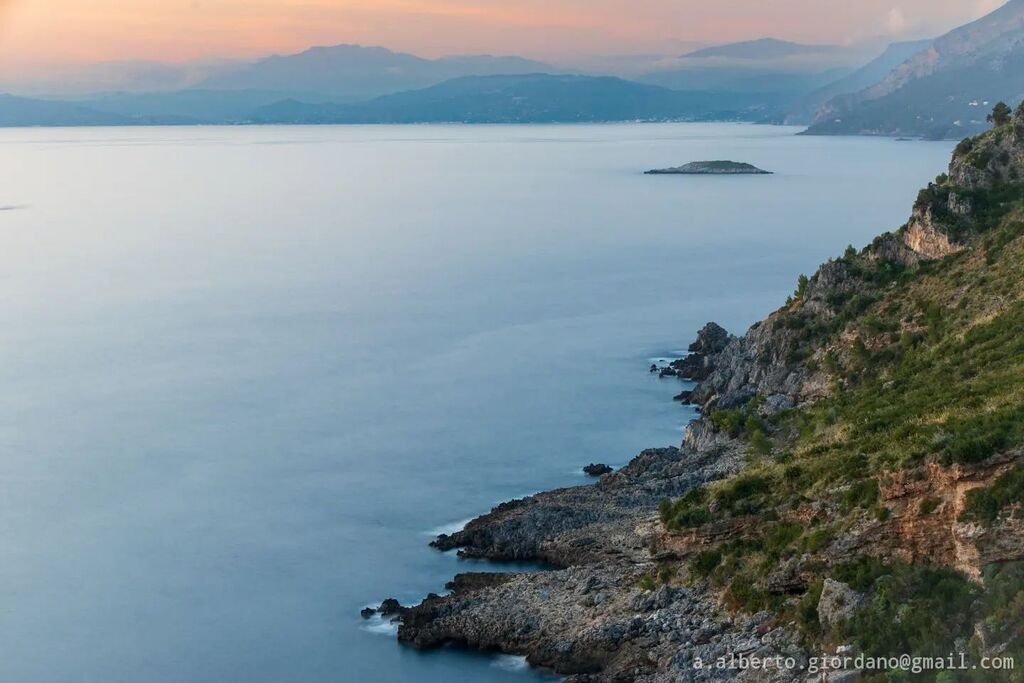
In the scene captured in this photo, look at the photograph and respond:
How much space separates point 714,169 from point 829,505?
169681 mm

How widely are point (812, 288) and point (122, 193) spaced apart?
14470cm

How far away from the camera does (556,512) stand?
118ft

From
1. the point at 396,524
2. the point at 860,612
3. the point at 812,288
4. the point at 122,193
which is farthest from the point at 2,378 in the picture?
the point at 122,193

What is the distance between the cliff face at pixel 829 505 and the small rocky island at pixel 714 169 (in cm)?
14516

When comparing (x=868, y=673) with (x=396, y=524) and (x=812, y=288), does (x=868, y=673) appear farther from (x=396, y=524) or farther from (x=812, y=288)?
(x=812, y=288)

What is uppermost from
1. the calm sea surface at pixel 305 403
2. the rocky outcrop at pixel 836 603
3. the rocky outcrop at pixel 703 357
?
the rocky outcrop at pixel 836 603

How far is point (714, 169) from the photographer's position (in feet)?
629

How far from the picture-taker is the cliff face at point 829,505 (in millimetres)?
22281

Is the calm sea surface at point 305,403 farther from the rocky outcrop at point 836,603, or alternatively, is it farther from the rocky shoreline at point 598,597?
the rocky outcrop at point 836,603

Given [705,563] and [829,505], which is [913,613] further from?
[705,563]

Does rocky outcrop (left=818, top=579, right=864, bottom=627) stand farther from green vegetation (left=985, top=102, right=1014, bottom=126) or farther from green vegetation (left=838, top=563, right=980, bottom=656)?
green vegetation (left=985, top=102, right=1014, bottom=126)

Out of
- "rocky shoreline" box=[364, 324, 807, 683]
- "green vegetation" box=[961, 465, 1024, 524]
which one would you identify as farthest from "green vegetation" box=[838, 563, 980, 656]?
"rocky shoreline" box=[364, 324, 807, 683]

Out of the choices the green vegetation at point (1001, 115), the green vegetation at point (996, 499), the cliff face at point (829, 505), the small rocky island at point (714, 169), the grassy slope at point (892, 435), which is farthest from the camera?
the small rocky island at point (714, 169)

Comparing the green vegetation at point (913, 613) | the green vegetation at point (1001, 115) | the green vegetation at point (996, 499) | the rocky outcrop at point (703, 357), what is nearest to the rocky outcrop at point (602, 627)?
the green vegetation at point (913, 613)
